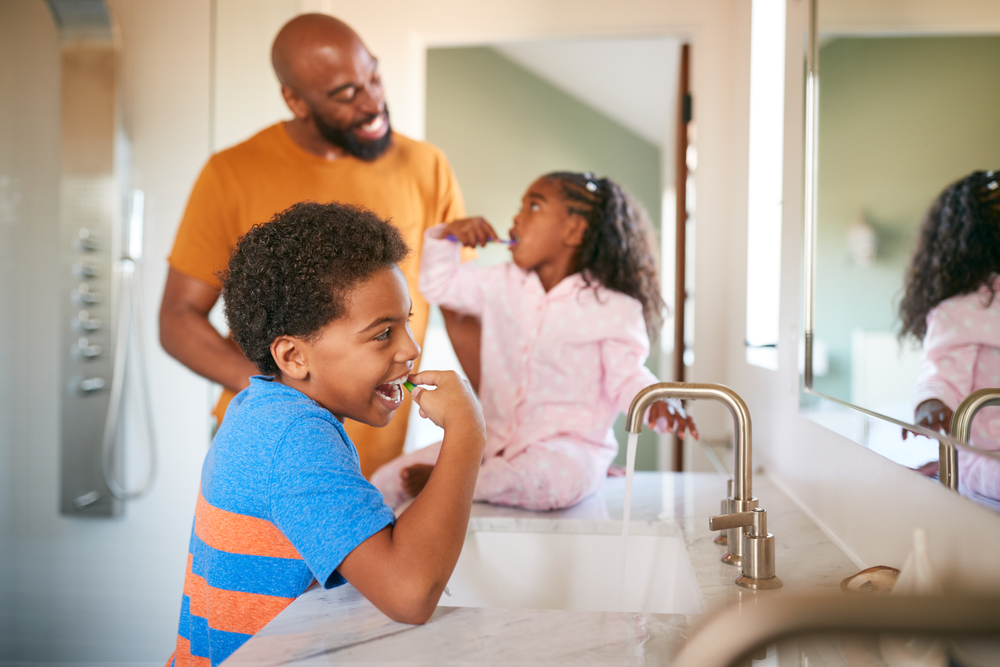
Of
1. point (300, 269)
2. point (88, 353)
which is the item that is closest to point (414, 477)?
point (300, 269)

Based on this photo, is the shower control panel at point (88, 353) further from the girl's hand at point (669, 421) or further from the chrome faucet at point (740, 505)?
the chrome faucet at point (740, 505)

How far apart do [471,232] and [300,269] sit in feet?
2.82

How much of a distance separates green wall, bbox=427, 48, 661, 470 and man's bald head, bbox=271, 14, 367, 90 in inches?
8.3

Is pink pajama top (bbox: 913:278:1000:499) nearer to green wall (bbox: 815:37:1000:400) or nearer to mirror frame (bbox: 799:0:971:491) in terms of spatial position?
green wall (bbox: 815:37:1000:400)

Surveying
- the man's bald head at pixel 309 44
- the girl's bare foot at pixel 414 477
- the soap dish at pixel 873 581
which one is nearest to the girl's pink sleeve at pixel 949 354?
the soap dish at pixel 873 581

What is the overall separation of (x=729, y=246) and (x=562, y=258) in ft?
1.43

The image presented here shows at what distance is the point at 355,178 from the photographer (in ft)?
5.53

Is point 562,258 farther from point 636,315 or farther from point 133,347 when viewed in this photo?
point 133,347

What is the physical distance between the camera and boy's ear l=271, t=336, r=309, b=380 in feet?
2.75

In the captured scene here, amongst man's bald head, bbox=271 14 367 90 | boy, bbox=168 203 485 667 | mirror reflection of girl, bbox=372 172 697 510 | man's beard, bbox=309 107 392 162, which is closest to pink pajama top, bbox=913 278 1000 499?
boy, bbox=168 203 485 667

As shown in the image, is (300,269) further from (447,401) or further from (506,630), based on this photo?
(506,630)

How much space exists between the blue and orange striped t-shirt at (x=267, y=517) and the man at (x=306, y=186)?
0.84m

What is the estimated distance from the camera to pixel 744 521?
2.67 feet

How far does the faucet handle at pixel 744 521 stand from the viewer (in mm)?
809
